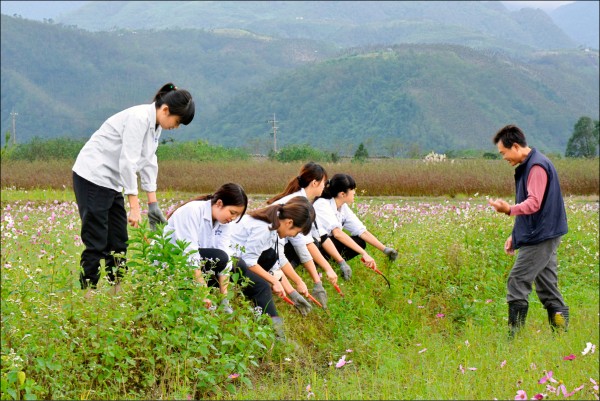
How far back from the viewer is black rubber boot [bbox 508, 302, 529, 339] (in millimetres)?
6520

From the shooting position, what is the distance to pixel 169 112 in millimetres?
6105

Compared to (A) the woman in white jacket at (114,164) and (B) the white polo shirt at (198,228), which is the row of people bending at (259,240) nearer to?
(B) the white polo shirt at (198,228)

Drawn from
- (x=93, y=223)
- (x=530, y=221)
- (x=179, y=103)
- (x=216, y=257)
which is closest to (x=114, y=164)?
(x=93, y=223)

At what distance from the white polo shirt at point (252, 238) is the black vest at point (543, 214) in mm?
1936

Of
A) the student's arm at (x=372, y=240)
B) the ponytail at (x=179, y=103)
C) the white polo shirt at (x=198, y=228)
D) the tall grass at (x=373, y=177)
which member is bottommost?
the tall grass at (x=373, y=177)

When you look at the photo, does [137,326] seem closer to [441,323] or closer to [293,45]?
[441,323]

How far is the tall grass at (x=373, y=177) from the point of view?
2288 centimetres

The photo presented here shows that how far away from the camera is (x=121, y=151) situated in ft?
19.9

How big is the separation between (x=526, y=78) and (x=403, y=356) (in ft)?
389

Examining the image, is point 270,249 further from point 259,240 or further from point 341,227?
point 341,227

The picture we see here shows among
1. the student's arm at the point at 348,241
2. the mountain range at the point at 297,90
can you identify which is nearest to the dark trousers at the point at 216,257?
the student's arm at the point at 348,241

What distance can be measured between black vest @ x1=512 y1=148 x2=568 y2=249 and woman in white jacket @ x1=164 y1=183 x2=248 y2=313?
2232 mm

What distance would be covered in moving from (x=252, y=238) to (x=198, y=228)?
1.60ft

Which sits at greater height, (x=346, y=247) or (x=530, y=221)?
(x=530, y=221)
